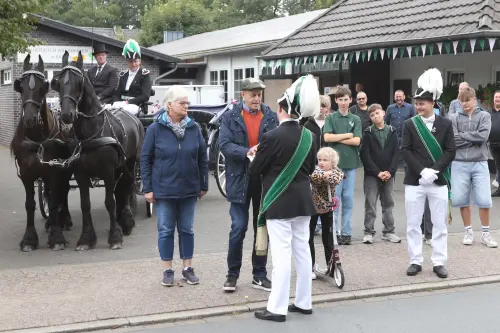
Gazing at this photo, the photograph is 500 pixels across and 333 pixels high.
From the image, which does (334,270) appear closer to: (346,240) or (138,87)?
(346,240)

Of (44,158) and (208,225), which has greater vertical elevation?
(44,158)

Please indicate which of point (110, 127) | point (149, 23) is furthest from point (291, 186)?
point (149, 23)

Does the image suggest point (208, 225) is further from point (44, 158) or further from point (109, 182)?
point (44, 158)

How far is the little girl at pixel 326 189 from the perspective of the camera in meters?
7.22

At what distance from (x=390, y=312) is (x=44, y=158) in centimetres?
449

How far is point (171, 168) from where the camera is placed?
7.00m

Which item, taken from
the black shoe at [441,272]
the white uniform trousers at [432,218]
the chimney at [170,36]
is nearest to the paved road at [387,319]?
the black shoe at [441,272]

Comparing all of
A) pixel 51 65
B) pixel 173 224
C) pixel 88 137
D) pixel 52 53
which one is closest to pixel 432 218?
pixel 173 224

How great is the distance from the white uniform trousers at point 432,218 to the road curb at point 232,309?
1.25ft

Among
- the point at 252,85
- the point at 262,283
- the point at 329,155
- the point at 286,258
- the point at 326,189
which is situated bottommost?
the point at 262,283

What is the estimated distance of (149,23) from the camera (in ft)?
168

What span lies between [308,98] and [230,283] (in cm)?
203

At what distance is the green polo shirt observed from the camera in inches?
358

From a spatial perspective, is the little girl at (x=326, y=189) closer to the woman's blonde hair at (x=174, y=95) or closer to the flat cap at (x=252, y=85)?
the flat cap at (x=252, y=85)
